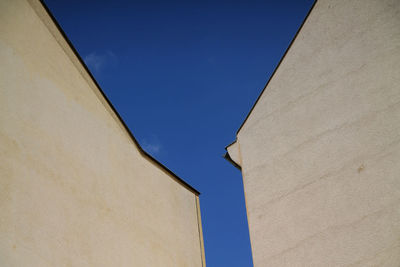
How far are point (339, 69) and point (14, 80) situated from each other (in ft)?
22.6

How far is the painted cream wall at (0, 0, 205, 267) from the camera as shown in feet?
19.7

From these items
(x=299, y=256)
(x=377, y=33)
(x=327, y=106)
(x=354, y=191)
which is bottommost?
(x=299, y=256)

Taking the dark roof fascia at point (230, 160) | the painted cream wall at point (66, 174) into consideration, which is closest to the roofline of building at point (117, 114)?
the painted cream wall at point (66, 174)

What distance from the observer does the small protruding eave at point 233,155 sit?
11.4 meters

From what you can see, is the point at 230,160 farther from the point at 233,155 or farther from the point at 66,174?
the point at 66,174

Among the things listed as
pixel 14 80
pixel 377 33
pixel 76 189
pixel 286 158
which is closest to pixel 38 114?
pixel 14 80

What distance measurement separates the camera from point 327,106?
9.95 m

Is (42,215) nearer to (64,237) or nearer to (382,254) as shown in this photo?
(64,237)

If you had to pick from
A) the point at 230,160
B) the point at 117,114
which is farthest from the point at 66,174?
the point at 230,160

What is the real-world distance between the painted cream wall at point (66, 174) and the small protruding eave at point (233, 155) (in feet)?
6.49

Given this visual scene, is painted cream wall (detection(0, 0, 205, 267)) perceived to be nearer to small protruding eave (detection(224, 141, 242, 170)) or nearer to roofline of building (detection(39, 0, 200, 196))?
roofline of building (detection(39, 0, 200, 196))

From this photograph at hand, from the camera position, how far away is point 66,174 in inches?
284

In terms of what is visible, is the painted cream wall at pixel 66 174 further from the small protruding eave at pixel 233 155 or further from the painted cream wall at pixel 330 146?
the painted cream wall at pixel 330 146

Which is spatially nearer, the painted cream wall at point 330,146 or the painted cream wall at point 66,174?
the painted cream wall at point 66,174
